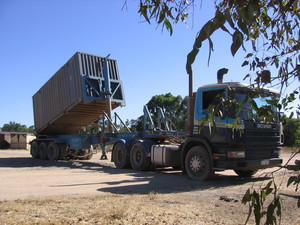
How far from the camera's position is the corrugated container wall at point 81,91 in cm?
1534

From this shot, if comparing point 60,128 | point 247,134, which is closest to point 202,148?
point 247,134

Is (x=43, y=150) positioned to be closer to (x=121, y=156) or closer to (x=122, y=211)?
(x=121, y=156)

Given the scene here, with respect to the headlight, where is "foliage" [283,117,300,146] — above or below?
above

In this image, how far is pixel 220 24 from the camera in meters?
1.69

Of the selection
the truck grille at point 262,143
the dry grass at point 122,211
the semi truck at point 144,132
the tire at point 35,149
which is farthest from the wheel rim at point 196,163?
the tire at point 35,149

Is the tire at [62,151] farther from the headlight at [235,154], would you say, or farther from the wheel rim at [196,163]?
the headlight at [235,154]

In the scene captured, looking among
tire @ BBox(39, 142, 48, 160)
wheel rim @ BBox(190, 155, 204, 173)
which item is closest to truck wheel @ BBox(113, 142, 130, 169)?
wheel rim @ BBox(190, 155, 204, 173)

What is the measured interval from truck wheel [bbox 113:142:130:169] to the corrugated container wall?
266 centimetres

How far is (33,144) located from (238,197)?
1662 centimetres

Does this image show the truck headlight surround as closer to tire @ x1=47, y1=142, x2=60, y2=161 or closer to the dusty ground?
the dusty ground

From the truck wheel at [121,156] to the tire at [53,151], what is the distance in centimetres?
560

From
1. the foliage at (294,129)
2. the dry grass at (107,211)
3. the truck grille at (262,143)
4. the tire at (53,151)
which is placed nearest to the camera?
the foliage at (294,129)

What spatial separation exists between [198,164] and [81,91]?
7209 mm

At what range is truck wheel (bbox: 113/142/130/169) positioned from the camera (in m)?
13.4
